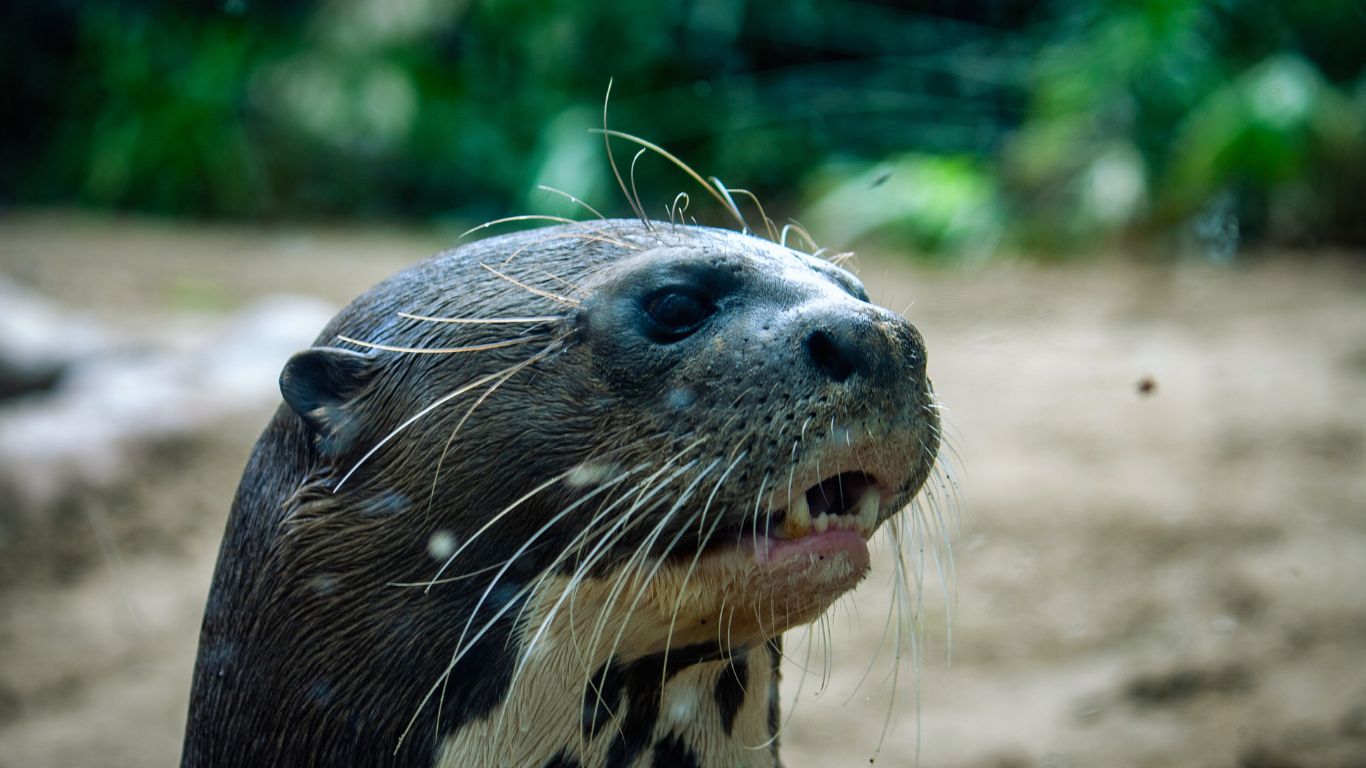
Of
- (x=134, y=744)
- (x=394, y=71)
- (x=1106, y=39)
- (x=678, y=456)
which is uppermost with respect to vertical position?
(x=394, y=71)

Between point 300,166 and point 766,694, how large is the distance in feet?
40.8

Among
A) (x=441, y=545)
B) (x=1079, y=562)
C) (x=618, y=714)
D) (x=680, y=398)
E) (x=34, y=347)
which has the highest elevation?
(x=34, y=347)

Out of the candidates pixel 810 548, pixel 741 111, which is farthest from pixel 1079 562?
pixel 741 111

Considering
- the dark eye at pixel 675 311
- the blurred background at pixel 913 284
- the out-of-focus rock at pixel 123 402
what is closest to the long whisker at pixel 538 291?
the dark eye at pixel 675 311

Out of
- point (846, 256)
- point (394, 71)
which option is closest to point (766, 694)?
point (846, 256)

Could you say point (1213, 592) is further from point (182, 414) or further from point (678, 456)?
point (182, 414)

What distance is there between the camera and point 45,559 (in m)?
4.78

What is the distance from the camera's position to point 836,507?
1.82 m

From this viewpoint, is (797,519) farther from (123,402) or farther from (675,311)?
(123,402)

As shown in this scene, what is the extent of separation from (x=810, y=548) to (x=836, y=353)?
27 cm

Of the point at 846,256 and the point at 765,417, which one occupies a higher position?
the point at 846,256

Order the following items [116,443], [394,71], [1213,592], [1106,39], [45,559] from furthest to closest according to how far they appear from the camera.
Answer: [394,71], [1106,39], [116,443], [45,559], [1213,592]

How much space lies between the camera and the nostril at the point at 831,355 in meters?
1.72

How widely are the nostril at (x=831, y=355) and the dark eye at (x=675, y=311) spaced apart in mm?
182
